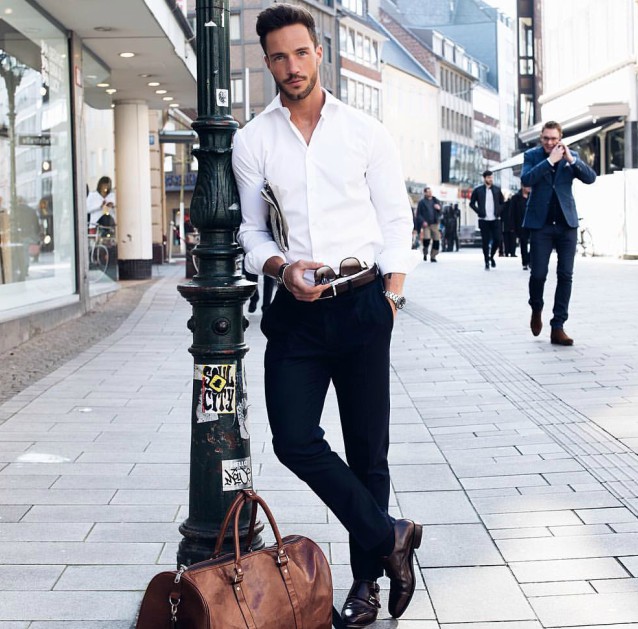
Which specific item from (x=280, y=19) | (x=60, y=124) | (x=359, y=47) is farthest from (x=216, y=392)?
(x=359, y=47)

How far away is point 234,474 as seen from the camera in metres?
3.86

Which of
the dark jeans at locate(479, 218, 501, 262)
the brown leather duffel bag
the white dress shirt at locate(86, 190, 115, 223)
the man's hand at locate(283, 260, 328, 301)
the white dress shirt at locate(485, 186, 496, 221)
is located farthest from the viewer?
the dark jeans at locate(479, 218, 501, 262)

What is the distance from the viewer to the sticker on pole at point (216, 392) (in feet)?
12.6

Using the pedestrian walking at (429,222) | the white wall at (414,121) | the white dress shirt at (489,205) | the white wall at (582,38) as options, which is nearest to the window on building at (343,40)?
the white wall at (414,121)

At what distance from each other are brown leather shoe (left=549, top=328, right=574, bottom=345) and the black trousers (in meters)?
Answer: 6.84

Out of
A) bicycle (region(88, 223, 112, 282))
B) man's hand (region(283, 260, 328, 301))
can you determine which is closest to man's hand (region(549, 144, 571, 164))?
man's hand (region(283, 260, 328, 301))

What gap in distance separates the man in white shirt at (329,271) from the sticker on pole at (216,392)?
21 cm

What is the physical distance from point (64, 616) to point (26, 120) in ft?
33.3

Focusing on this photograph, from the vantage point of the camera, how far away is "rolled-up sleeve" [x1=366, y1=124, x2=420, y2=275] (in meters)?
3.71

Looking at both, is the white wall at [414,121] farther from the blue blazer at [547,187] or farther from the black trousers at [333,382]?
the black trousers at [333,382]

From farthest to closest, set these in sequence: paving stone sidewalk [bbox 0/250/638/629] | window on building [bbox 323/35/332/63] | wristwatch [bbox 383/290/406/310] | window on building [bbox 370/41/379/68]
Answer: window on building [bbox 370/41/379/68] < window on building [bbox 323/35/332/63] < paving stone sidewalk [bbox 0/250/638/629] < wristwatch [bbox 383/290/406/310]

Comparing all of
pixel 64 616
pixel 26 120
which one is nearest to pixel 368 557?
pixel 64 616

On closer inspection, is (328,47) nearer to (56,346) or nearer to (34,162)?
(34,162)

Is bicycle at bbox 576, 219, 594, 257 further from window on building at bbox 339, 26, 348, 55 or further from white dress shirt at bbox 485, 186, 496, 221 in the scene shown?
window on building at bbox 339, 26, 348, 55
